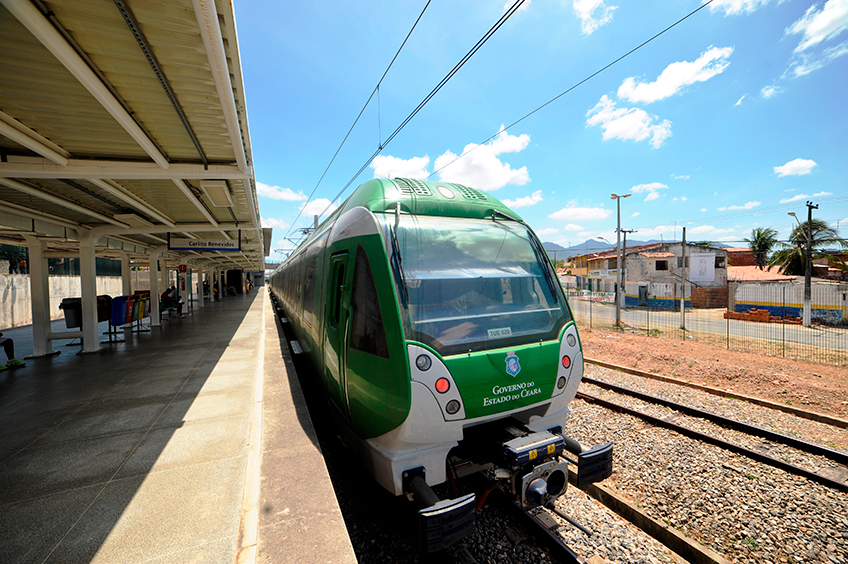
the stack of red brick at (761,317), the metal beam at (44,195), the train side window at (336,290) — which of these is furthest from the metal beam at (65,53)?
the stack of red brick at (761,317)

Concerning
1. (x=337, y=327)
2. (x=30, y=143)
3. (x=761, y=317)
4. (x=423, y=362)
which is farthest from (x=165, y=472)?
(x=761, y=317)

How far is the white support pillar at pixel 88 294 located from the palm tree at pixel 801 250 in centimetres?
3973

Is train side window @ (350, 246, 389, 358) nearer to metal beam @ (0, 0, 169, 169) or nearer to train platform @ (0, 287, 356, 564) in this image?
train platform @ (0, 287, 356, 564)

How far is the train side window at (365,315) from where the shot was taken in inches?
117

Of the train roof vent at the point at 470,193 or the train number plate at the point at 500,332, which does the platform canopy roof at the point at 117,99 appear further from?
the train number plate at the point at 500,332

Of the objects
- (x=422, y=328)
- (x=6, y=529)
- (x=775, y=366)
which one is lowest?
(x=775, y=366)

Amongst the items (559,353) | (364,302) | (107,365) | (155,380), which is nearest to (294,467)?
(364,302)

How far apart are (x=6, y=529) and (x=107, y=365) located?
6.29m

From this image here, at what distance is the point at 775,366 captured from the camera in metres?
9.90

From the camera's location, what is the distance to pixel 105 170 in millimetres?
4973

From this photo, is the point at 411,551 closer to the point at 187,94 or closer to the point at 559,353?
the point at 559,353

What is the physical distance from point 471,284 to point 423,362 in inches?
36.6

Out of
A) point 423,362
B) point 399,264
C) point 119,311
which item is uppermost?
point 399,264

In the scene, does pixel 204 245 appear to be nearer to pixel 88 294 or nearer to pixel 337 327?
pixel 88 294
